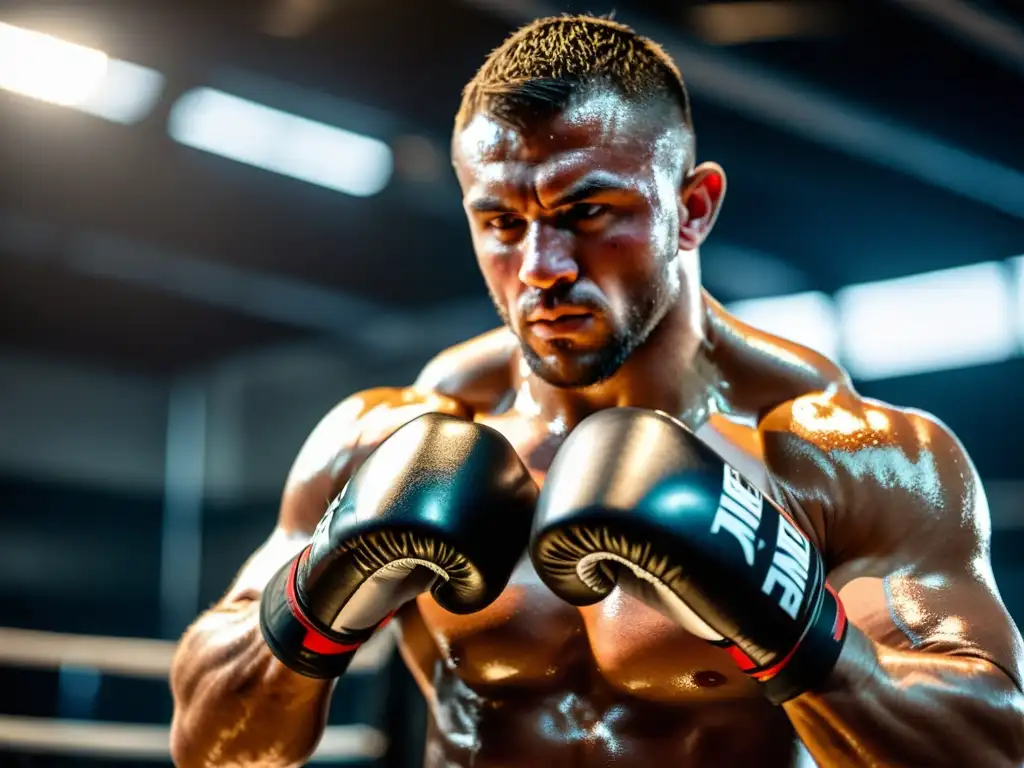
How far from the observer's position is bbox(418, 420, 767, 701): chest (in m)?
1.19

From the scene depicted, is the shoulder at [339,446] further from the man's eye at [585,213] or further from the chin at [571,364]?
the man's eye at [585,213]

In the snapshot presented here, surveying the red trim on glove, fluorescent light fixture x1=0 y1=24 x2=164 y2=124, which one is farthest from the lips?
fluorescent light fixture x1=0 y1=24 x2=164 y2=124

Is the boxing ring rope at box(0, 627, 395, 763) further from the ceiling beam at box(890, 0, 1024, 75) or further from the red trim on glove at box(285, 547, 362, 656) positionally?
the ceiling beam at box(890, 0, 1024, 75)

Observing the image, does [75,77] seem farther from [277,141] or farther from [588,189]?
[588,189]

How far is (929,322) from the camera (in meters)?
5.76

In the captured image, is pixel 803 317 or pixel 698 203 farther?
pixel 803 317

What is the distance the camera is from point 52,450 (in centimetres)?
700

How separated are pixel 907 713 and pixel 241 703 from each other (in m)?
0.69

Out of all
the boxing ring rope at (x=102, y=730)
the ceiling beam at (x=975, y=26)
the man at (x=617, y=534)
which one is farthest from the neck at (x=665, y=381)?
the ceiling beam at (x=975, y=26)

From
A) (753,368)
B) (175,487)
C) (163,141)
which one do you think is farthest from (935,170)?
(175,487)

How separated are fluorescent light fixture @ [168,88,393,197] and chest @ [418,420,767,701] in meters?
3.76

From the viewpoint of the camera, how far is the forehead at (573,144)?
1212mm

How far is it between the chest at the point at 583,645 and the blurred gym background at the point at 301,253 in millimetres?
886

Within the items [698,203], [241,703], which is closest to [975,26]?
[698,203]
